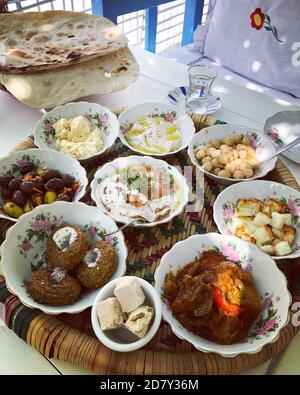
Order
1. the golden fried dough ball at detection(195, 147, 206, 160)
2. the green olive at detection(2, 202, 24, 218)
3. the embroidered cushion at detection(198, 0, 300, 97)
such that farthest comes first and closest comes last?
the embroidered cushion at detection(198, 0, 300, 97) → the golden fried dough ball at detection(195, 147, 206, 160) → the green olive at detection(2, 202, 24, 218)

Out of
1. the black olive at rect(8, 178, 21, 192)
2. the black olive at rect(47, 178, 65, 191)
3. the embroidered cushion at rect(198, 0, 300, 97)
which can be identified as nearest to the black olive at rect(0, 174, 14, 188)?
the black olive at rect(8, 178, 21, 192)

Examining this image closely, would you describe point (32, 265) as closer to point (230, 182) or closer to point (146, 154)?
point (146, 154)

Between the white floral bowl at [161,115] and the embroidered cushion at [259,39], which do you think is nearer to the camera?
the white floral bowl at [161,115]

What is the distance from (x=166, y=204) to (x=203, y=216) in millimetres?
136

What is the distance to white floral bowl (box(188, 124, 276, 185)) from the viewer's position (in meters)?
1.31

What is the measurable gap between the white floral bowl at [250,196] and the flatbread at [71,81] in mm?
691

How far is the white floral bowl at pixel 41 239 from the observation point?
93cm

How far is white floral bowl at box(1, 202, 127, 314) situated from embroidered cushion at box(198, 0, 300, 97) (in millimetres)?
1701

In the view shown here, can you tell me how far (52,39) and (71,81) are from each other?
372 millimetres

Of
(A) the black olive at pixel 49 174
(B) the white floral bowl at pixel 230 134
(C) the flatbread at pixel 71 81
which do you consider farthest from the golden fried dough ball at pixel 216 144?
(A) the black olive at pixel 49 174

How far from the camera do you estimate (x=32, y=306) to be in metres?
0.88

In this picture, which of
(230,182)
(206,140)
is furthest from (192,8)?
(230,182)

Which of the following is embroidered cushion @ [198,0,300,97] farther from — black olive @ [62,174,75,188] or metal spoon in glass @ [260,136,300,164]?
black olive @ [62,174,75,188]

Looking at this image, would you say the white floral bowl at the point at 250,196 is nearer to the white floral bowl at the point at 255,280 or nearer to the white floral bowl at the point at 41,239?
the white floral bowl at the point at 255,280
